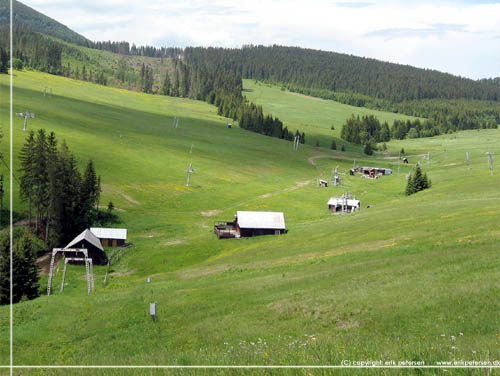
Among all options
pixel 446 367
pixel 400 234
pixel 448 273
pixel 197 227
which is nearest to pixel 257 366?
pixel 446 367

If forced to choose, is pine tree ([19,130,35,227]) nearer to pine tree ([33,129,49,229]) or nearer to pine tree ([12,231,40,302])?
pine tree ([33,129,49,229])

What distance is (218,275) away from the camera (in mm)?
40438

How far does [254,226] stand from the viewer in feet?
244

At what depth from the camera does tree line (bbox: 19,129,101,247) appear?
71875 mm

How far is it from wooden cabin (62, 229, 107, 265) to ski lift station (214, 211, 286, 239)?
17.3 metres

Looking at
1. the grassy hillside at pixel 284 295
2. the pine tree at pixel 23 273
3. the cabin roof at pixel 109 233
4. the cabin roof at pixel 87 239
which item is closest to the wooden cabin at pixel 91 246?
the cabin roof at pixel 87 239

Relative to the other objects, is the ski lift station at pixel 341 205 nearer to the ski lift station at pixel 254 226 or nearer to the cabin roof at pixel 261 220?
the cabin roof at pixel 261 220

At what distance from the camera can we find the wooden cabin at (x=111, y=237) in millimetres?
69312

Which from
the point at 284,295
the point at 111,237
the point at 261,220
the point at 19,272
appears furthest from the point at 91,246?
the point at 284,295

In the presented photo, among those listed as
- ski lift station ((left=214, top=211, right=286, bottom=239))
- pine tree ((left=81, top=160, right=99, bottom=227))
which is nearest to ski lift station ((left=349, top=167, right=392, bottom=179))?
ski lift station ((left=214, top=211, right=286, bottom=239))

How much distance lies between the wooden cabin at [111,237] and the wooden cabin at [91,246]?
160 inches

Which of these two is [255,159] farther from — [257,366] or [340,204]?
[257,366]

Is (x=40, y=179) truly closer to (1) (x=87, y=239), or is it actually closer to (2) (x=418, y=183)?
(1) (x=87, y=239)

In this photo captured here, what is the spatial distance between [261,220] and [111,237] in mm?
22949
